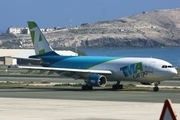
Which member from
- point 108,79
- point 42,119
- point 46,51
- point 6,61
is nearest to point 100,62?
point 108,79

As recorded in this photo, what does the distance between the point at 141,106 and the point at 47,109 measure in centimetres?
606

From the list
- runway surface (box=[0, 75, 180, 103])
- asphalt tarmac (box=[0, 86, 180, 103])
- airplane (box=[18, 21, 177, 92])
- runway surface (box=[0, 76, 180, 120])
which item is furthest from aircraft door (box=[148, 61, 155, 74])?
runway surface (box=[0, 76, 180, 120])

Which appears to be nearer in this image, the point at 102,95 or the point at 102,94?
the point at 102,95

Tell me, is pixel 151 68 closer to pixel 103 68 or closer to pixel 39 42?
pixel 103 68

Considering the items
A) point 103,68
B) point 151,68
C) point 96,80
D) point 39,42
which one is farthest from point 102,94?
point 39,42

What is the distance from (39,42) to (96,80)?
1009 centimetres

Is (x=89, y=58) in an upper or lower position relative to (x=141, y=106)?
upper

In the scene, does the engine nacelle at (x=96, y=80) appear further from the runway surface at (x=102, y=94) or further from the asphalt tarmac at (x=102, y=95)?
the asphalt tarmac at (x=102, y=95)

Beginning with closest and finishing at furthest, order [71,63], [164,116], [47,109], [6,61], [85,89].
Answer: [164,116] → [47,109] → [85,89] → [71,63] → [6,61]

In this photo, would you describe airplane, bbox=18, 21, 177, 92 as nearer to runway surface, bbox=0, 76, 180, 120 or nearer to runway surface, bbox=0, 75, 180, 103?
runway surface, bbox=0, 75, 180, 103

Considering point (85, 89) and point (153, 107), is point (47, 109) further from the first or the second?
point (85, 89)

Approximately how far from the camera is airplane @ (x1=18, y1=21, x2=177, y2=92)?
2379 inches

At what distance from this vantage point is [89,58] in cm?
6569

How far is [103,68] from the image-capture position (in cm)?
6394
